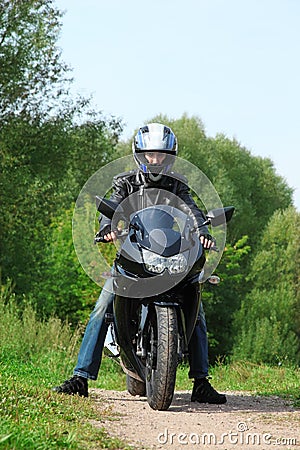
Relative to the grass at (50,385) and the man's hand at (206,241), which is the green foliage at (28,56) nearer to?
the grass at (50,385)

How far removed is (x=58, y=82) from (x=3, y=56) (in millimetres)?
1990

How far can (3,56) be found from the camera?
2378 centimetres

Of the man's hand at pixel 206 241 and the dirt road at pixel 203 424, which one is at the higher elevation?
the man's hand at pixel 206 241

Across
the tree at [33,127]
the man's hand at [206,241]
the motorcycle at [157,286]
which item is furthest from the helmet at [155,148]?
the tree at [33,127]

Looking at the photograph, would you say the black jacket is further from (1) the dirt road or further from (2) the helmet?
(1) the dirt road

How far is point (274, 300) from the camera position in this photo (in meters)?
37.7

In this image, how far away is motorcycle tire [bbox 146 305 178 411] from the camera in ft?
17.7

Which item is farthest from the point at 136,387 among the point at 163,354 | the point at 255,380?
the point at 255,380

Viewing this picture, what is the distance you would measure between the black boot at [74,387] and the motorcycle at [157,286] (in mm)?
621

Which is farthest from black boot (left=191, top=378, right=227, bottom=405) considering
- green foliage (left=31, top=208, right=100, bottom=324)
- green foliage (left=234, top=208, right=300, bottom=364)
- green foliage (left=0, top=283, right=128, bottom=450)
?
green foliage (left=234, top=208, right=300, bottom=364)

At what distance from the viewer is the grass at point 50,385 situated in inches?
159

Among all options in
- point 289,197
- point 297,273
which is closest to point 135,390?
point 297,273

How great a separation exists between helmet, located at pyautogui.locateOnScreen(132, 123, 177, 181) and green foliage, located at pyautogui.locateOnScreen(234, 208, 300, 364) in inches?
1171

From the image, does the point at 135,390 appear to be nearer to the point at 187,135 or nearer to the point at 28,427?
the point at 28,427
